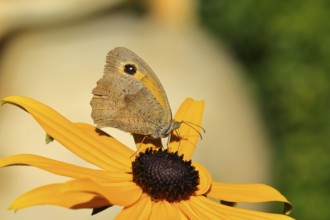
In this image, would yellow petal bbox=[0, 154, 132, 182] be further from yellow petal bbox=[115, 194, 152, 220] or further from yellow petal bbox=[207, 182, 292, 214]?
yellow petal bbox=[207, 182, 292, 214]

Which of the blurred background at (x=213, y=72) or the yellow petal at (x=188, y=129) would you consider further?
the blurred background at (x=213, y=72)

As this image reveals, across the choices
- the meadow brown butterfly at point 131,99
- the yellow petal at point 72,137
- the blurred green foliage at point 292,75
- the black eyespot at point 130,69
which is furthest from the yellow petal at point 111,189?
the blurred green foliage at point 292,75

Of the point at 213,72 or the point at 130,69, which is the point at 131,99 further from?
the point at 213,72

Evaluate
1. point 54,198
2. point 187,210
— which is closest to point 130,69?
point 187,210

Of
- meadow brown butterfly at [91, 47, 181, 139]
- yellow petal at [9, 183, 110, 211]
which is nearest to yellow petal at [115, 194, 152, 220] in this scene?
yellow petal at [9, 183, 110, 211]

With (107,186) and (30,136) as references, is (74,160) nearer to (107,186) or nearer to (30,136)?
(30,136)

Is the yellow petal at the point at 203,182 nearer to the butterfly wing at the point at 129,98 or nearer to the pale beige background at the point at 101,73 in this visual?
the butterfly wing at the point at 129,98
